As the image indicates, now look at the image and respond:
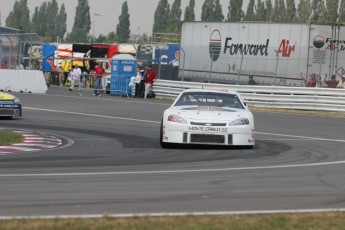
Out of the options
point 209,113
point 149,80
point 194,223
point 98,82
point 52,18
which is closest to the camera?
point 194,223

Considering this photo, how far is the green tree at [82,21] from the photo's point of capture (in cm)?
11625

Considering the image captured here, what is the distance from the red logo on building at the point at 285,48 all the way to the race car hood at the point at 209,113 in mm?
20335

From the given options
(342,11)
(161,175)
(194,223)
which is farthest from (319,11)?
(194,223)

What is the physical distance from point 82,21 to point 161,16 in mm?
18697

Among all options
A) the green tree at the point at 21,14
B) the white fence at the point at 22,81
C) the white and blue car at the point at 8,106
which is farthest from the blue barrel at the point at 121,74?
the green tree at the point at 21,14

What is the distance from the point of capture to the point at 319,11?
7794cm

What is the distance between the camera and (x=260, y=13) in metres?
86.8

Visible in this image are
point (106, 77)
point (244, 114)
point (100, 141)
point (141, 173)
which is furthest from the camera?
point (106, 77)

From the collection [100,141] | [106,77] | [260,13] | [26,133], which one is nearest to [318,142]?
[100,141]

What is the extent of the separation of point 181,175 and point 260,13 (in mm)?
75616

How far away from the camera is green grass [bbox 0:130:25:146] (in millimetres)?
16947

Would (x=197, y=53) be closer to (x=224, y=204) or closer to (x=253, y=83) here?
(x=253, y=83)

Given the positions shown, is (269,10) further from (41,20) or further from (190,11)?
(41,20)

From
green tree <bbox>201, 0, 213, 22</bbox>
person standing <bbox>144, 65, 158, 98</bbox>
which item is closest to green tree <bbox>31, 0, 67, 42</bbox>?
green tree <bbox>201, 0, 213, 22</bbox>
